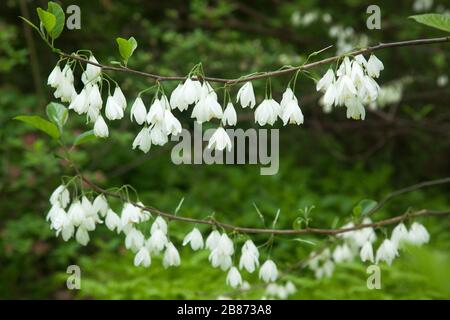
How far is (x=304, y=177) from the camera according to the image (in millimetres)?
7555

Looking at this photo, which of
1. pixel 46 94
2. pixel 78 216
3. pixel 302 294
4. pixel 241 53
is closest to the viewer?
pixel 78 216

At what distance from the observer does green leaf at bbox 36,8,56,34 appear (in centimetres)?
196

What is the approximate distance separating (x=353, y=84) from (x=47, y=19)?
1.09 metres

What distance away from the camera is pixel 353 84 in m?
2.02

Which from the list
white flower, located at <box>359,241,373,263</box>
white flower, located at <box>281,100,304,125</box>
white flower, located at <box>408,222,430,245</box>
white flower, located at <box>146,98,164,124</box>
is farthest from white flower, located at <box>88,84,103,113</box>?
white flower, located at <box>408,222,430,245</box>

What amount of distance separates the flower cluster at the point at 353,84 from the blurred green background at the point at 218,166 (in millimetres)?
1846

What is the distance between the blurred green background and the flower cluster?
1.85 m

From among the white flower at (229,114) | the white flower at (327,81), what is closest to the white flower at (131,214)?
the white flower at (229,114)

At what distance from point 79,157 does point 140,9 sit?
2.71 metres

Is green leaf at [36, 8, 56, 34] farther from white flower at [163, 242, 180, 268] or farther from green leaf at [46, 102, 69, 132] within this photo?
white flower at [163, 242, 180, 268]

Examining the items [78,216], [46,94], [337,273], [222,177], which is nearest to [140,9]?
[46,94]

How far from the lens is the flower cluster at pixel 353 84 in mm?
2020

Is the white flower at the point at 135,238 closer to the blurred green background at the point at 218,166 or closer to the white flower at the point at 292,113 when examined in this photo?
the white flower at the point at 292,113
